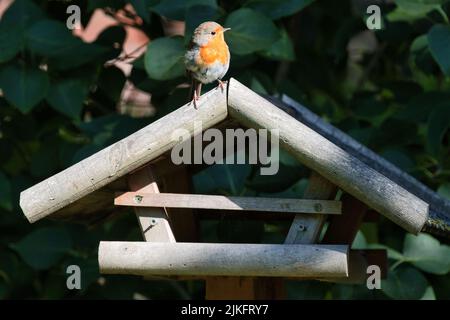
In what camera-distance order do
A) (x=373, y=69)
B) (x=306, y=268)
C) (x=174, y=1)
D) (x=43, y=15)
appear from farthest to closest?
1. (x=373, y=69)
2. (x=43, y=15)
3. (x=174, y=1)
4. (x=306, y=268)

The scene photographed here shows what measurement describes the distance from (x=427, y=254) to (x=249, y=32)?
3.67ft

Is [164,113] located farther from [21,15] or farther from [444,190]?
[444,190]

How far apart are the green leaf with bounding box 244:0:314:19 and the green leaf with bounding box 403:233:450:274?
3.35ft

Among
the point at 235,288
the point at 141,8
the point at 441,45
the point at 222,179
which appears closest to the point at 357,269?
the point at 235,288

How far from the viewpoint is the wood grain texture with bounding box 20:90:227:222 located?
252cm

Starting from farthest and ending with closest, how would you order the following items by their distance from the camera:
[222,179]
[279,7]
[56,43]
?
[56,43]
[279,7]
[222,179]

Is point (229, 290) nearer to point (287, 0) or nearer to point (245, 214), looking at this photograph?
point (245, 214)

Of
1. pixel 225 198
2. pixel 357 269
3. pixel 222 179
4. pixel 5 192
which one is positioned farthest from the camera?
pixel 5 192

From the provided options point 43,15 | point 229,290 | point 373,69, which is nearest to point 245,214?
point 229,290

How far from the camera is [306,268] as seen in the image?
2.51 metres

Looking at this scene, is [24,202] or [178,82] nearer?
[24,202]

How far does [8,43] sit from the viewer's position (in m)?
3.59

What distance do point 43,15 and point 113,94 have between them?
0.44 metres

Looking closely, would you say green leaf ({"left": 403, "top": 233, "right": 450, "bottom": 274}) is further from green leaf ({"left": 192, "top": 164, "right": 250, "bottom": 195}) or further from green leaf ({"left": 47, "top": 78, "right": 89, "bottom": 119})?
green leaf ({"left": 47, "top": 78, "right": 89, "bottom": 119})
